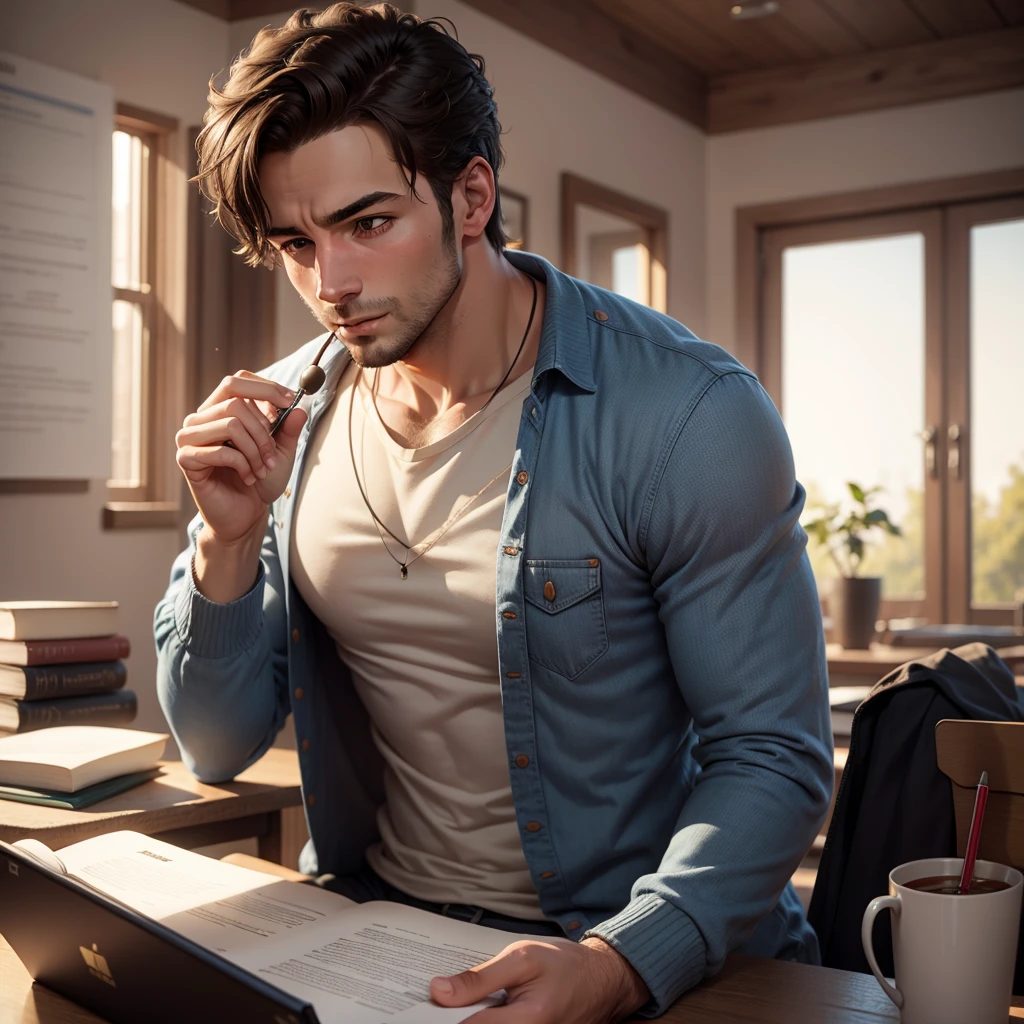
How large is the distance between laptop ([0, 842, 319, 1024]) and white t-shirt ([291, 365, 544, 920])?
46 centimetres

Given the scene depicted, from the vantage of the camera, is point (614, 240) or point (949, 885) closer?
point (949, 885)

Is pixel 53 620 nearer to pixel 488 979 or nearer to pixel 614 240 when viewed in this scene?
pixel 488 979

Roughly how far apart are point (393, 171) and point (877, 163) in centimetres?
421

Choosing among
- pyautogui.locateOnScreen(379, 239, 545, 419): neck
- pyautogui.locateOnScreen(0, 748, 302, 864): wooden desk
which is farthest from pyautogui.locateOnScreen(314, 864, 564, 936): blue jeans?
pyautogui.locateOnScreen(379, 239, 545, 419): neck

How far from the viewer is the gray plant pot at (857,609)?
3.93m

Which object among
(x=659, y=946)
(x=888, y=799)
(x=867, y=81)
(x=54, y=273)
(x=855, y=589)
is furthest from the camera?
(x=867, y=81)

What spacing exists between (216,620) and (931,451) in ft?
13.6

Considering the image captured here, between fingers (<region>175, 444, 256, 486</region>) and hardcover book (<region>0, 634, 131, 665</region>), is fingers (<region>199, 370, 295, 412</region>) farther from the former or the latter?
hardcover book (<region>0, 634, 131, 665</region>)

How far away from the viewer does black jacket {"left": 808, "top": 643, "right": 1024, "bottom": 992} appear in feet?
4.18

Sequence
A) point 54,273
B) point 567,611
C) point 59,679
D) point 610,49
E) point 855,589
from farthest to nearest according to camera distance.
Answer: point 610,49
point 855,589
point 54,273
point 59,679
point 567,611

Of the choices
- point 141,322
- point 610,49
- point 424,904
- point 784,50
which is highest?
point 784,50

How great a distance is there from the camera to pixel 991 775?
1.04m

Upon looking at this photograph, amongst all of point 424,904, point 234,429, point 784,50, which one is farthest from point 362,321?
point 784,50

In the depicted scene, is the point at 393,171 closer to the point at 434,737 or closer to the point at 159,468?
the point at 434,737
